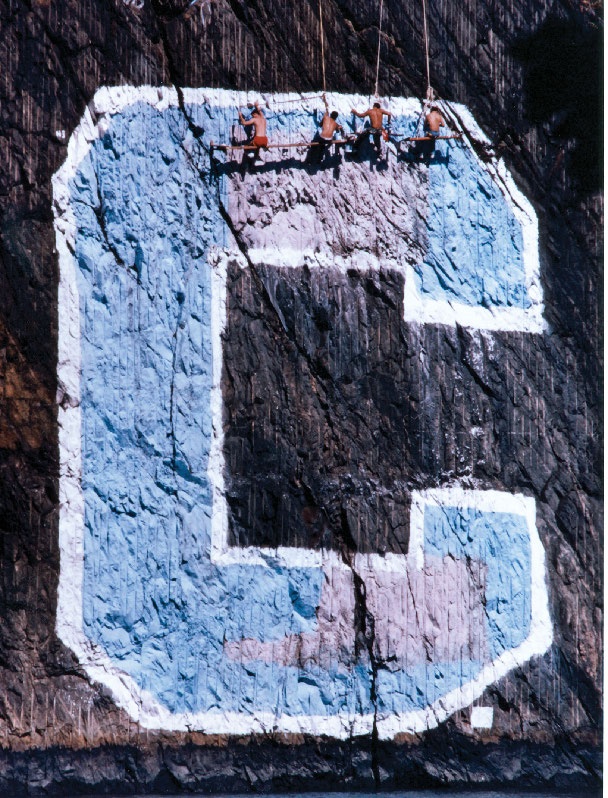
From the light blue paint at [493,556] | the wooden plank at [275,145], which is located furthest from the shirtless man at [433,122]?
the light blue paint at [493,556]

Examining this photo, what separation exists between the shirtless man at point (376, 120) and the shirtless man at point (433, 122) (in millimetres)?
104

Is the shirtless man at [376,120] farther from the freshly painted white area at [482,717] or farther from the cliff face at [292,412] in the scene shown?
the freshly painted white area at [482,717]

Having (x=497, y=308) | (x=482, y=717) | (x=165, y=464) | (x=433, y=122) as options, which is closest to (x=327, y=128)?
(x=433, y=122)

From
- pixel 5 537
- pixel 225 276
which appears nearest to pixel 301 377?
pixel 225 276

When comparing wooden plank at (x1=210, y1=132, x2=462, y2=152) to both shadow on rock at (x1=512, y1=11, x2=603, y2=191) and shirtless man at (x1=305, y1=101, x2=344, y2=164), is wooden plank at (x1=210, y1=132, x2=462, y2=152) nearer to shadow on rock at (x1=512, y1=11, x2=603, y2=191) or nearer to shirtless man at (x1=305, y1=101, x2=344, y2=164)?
shirtless man at (x1=305, y1=101, x2=344, y2=164)

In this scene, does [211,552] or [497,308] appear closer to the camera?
[211,552]

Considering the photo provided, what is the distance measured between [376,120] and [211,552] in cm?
127

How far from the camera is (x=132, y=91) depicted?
1.94m

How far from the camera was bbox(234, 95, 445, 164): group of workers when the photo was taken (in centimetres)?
195

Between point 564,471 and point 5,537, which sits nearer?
point 5,537

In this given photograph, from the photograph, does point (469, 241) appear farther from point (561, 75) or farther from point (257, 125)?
point (257, 125)

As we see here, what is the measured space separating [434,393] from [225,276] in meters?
0.67

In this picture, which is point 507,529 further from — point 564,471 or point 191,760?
point 191,760

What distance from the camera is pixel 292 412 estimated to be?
197 cm
